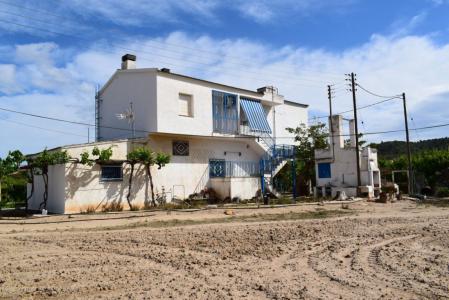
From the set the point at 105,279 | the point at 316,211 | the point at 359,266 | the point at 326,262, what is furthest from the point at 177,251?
the point at 316,211

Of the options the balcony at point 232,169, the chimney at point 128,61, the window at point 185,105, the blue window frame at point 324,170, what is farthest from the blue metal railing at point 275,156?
the chimney at point 128,61

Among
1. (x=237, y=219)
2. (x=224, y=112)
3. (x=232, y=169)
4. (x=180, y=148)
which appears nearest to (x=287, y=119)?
(x=224, y=112)

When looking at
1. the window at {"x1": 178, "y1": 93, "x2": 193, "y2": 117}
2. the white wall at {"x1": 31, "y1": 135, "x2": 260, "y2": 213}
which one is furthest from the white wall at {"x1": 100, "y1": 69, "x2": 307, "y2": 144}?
the white wall at {"x1": 31, "y1": 135, "x2": 260, "y2": 213}

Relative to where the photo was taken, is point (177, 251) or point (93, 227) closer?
point (177, 251)

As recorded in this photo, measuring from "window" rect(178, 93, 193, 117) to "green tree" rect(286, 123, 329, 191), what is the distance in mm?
9623

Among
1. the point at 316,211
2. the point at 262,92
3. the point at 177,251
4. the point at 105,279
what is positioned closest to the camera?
the point at 105,279

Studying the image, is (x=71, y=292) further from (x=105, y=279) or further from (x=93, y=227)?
(x=93, y=227)

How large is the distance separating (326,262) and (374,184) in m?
21.3

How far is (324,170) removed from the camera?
28.3 m

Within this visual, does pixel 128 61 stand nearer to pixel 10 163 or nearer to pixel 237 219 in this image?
pixel 10 163

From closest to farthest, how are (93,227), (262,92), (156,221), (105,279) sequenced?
(105,279) → (93,227) → (156,221) → (262,92)

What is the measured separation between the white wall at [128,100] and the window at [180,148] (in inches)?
87.7

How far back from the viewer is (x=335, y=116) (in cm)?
2858

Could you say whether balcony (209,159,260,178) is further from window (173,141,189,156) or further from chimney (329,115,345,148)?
chimney (329,115,345,148)
